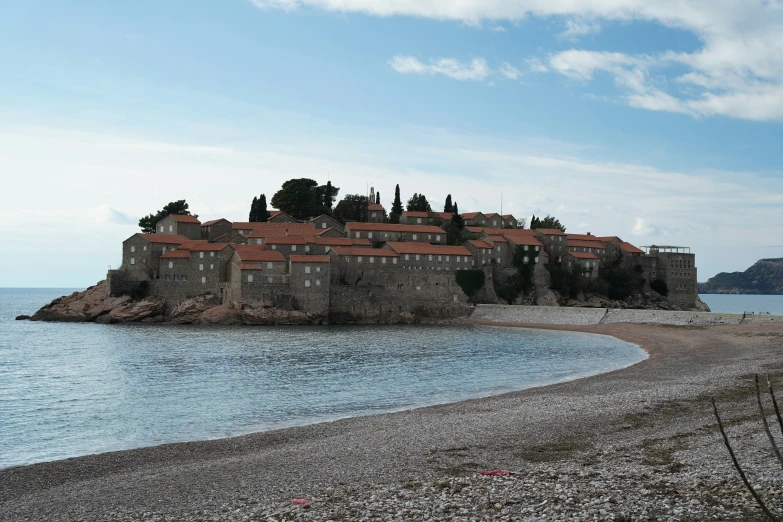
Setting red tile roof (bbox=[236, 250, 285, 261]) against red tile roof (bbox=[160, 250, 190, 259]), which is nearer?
red tile roof (bbox=[236, 250, 285, 261])

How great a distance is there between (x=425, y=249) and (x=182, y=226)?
29565 mm

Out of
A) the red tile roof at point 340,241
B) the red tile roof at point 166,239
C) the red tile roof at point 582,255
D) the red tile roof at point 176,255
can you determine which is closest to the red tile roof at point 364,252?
the red tile roof at point 340,241

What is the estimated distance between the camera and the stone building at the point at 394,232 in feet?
284

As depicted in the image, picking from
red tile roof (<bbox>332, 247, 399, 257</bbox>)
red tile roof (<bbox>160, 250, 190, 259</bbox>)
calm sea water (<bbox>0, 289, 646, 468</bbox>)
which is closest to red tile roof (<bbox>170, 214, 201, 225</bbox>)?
red tile roof (<bbox>160, 250, 190, 259</bbox>)

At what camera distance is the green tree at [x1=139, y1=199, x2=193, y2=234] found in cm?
9462

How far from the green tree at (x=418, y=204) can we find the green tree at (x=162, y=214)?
3263 cm

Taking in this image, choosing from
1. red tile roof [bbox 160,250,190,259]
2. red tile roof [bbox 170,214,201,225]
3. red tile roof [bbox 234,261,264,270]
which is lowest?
red tile roof [bbox 234,261,264,270]

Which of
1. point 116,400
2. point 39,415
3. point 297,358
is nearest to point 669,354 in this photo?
point 297,358

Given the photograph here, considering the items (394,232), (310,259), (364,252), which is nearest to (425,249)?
(364,252)

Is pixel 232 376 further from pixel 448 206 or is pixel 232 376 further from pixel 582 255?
pixel 448 206

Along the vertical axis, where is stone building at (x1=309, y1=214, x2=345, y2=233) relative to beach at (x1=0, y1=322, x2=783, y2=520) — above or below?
above

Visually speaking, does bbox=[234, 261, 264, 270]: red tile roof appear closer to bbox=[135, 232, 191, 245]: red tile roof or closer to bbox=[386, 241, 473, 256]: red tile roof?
bbox=[135, 232, 191, 245]: red tile roof

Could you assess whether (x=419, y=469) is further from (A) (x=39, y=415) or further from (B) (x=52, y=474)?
(A) (x=39, y=415)

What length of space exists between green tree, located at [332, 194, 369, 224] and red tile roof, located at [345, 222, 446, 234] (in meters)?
10.4
